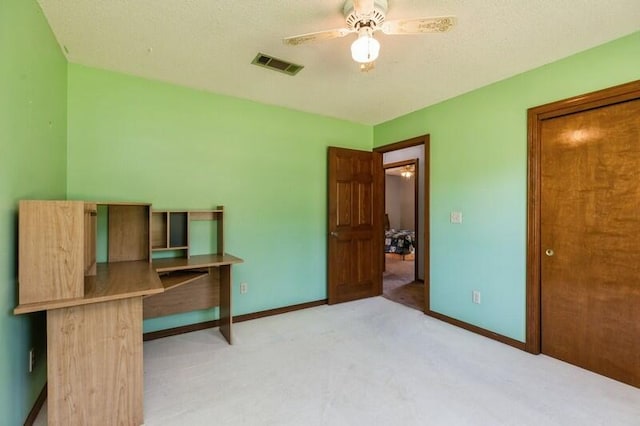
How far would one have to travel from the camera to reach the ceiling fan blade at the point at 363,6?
5.06 feet

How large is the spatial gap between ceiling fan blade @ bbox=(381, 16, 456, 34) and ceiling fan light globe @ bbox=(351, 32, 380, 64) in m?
0.11

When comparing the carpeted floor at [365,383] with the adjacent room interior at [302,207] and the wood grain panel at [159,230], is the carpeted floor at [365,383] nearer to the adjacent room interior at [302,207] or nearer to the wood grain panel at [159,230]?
the adjacent room interior at [302,207]

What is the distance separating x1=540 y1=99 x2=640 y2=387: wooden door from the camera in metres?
2.06

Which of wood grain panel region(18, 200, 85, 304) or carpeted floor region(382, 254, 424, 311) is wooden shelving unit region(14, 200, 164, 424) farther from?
carpeted floor region(382, 254, 424, 311)

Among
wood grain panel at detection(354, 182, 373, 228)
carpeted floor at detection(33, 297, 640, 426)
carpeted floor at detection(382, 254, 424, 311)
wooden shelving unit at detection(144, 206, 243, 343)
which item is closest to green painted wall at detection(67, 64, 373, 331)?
wooden shelving unit at detection(144, 206, 243, 343)

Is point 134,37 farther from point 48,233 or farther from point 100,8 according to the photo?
point 48,233

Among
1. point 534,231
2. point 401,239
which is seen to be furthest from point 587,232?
point 401,239

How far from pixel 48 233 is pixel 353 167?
3.13 m

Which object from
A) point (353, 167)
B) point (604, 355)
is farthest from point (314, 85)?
point (604, 355)

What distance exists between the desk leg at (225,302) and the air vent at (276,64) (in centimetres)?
Answer: 186

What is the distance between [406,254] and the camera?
24.4 feet

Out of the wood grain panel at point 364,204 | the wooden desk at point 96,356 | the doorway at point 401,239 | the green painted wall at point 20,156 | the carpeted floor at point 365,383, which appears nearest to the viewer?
the green painted wall at point 20,156

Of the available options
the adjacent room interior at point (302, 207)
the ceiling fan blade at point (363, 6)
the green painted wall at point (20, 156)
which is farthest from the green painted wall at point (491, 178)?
the green painted wall at point (20, 156)

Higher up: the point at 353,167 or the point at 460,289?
the point at 353,167
